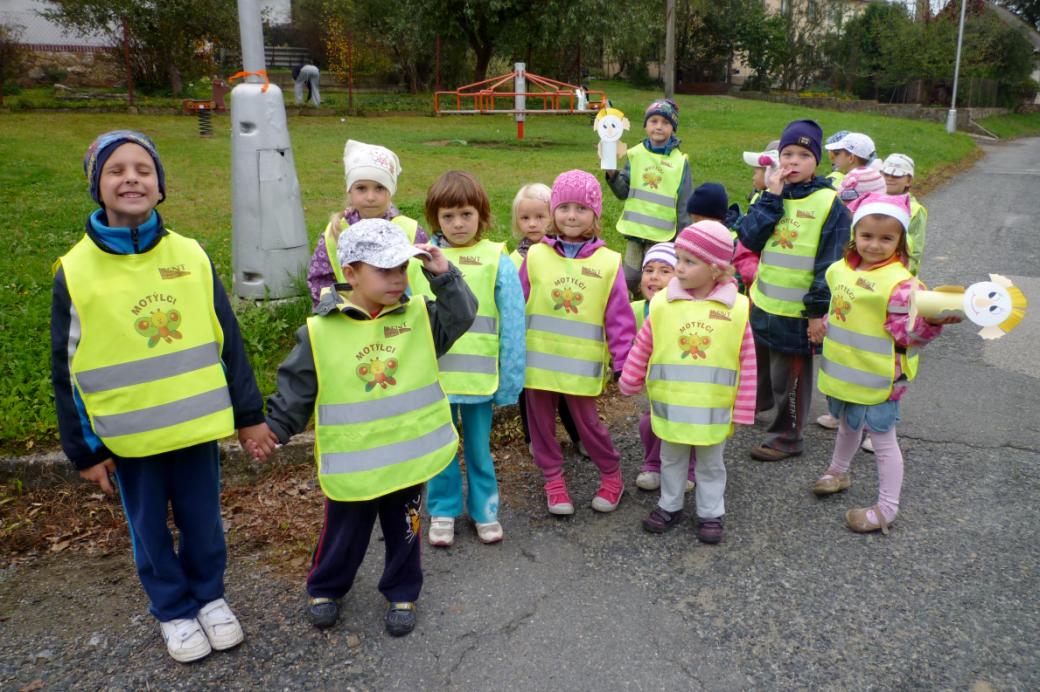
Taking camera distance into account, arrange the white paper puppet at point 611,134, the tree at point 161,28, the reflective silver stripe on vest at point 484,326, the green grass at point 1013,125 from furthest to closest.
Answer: the green grass at point 1013,125 → the tree at point 161,28 → the white paper puppet at point 611,134 → the reflective silver stripe on vest at point 484,326

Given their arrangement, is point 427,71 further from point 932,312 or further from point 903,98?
point 932,312

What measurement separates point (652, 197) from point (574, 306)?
224 centimetres

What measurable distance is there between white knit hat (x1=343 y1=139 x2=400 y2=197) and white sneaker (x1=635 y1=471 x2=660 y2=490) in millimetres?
1962

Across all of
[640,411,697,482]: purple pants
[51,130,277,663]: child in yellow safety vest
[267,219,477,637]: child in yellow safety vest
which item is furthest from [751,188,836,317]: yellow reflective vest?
[51,130,277,663]: child in yellow safety vest

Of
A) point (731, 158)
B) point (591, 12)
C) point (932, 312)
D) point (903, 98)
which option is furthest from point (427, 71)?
point (932, 312)

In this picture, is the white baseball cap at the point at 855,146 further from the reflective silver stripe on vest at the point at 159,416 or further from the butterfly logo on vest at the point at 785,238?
the reflective silver stripe on vest at the point at 159,416

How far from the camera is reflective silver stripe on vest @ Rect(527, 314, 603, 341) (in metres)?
4.01

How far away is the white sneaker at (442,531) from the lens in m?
3.82

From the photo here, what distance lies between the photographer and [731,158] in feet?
49.4

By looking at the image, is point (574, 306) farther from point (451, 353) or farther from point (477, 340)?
point (451, 353)

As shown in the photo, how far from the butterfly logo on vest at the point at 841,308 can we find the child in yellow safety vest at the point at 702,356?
0.56 metres

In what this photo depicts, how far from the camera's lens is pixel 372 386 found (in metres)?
Result: 2.97

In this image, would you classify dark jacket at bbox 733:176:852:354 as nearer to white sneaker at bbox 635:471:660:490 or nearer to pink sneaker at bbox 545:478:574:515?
white sneaker at bbox 635:471:660:490

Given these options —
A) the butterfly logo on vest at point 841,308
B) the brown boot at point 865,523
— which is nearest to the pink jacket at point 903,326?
the butterfly logo on vest at point 841,308
